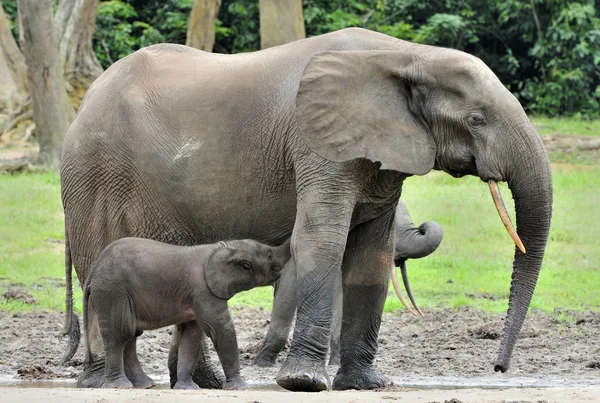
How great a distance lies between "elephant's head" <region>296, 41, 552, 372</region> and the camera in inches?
305

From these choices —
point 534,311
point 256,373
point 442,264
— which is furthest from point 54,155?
point 256,373

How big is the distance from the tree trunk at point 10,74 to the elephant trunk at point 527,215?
15.2m

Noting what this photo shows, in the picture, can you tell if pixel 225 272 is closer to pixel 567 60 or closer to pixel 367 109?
pixel 367 109

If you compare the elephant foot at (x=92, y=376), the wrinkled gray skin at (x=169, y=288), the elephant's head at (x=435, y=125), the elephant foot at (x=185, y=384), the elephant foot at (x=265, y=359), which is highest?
the elephant's head at (x=435, y=125)

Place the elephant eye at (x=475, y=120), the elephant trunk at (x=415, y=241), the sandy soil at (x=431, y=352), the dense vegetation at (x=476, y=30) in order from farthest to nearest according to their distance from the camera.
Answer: the dense vegetation at (x=476, y=30), the elephant trunk at (x=415, y=241), the sandy soil at (x=431, y=352), the elephant eye at (x=475, y=120)

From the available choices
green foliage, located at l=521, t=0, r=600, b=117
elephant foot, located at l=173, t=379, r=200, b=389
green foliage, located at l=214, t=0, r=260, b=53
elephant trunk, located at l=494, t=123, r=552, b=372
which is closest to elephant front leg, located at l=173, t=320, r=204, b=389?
elephant foot, located at l=173, t=379, r=200, b=389

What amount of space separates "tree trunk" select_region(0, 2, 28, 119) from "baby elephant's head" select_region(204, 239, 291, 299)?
14.4 m

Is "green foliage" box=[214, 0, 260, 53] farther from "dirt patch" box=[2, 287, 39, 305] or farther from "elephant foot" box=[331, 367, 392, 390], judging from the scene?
"elephant foot" box=[331, 367, 392, 390]

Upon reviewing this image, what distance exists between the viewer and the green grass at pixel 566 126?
71.1 feet

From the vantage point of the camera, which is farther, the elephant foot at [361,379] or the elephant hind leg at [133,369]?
the elephant foot at [361,379]

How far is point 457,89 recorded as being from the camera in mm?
7895

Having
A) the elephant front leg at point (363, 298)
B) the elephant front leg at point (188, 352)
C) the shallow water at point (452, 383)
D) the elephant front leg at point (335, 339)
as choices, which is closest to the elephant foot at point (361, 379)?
the elephant front leg at point (363, 298)

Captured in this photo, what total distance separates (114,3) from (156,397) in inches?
770

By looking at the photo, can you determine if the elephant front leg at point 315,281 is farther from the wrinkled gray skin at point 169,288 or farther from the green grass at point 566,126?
the green grass at point 566,126
